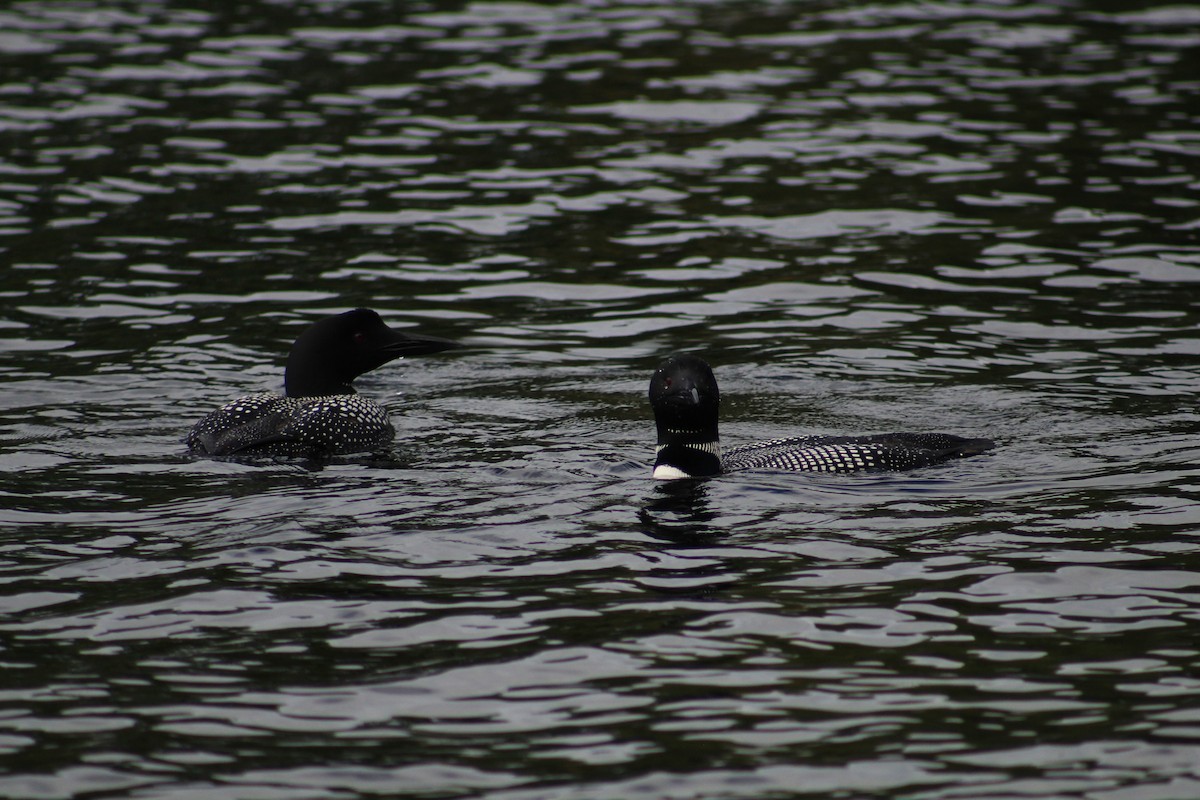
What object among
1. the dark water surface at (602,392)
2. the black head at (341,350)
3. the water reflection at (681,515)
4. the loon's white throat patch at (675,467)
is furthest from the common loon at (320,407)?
the water reflection at (681,515)

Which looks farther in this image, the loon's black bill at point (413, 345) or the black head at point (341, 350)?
the loon's black bill at point (413, 345)

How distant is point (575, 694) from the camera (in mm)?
5363

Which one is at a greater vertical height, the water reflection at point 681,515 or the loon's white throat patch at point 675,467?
the loon's white throat patch at point 675,467

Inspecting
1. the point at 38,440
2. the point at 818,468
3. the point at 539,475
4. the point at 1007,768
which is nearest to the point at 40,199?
the point at 38,440

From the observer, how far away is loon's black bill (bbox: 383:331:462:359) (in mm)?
9664

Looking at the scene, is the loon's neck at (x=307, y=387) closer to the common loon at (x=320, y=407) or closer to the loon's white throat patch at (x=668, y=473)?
the common loon at (x=320, y=407)

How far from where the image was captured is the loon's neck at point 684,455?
8000mm

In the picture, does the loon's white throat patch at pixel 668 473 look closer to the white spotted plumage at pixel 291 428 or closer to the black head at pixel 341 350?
the white spotted plumage at pixel 291 428

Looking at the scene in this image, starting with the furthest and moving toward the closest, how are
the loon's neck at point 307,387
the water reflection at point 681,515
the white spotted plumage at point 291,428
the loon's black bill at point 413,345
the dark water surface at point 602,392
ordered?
1. the loon's black bill at point 413,345
2. the loon's neck at point 307,387
3. the white spotted plumage at point 291,428
4. the water reflection at point 681,515
5. the dark water surface at point 602,392

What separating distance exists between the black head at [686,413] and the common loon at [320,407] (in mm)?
1722

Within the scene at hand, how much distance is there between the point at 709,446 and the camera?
8086 millimetres

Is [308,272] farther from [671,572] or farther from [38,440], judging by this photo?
[671,572]

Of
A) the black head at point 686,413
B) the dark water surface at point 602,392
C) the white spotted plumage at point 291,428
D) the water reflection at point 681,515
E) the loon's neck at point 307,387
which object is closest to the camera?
the dark water surface at point 602,392

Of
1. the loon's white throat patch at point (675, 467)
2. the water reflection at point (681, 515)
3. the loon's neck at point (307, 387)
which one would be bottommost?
the water reflection at point (681, 515)
